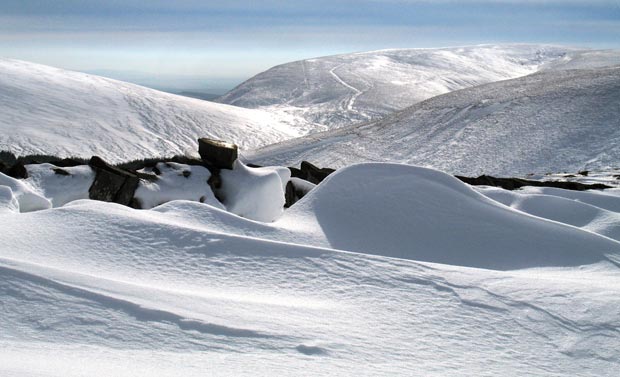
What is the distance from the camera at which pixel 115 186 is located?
42.6ft

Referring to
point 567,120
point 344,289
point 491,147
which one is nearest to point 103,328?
point 344,289

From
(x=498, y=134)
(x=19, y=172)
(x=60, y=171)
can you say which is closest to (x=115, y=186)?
(x=60, y=171)

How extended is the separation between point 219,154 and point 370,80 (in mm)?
107894

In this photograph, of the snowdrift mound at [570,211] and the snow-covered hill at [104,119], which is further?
the snow-covered hill at [104,119]

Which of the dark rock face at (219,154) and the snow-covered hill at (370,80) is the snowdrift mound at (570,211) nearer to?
the dark rock face at (219,154)

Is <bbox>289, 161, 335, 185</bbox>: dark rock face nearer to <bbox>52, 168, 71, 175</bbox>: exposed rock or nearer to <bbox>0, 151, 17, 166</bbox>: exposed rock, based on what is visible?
<bbox>52, 168, 71, 175</bbox>: exposed rock

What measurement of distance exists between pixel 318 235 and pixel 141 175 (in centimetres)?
648

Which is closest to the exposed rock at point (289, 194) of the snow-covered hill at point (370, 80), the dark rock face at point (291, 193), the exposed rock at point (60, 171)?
the dark rock face at point (291, 193)

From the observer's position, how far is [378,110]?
314 ft

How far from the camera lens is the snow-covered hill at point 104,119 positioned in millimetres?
60375

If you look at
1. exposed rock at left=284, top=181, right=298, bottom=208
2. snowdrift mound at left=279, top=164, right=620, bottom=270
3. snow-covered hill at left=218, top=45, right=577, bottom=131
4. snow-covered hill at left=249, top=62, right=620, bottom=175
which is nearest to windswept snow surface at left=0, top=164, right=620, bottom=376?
snowdrift mound at left=279, top=164, right=620, bottom=270

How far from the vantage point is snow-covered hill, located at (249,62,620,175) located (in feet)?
134

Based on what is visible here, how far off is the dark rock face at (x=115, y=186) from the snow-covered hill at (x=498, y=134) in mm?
30067

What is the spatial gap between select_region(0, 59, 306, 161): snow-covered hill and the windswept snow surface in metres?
53.1
